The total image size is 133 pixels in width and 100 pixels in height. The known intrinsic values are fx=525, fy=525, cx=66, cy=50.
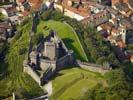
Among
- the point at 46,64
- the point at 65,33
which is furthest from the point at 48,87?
the point at 65,33

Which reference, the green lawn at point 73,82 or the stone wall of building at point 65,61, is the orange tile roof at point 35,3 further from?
the green lawn at point 73,82

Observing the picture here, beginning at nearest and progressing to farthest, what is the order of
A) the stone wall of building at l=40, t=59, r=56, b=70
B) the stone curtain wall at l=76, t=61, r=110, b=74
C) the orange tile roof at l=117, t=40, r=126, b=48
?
the stone wall of building at l=40, t=59, r=56, b=70 < the stone curtain wall at l=76, t=61, r=110, b=74 < the orange tile roof at l=117, t=40, r=126, b=48

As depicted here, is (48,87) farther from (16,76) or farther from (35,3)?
(35,3)

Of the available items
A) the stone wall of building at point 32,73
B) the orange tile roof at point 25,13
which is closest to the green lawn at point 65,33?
the orange tile roof at point 25,13

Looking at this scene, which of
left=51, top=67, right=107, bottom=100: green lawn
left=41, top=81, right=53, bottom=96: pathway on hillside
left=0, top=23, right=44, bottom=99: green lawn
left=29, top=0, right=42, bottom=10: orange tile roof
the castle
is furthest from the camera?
left=29, top=0, right=42, bottom=10: orange tile roof

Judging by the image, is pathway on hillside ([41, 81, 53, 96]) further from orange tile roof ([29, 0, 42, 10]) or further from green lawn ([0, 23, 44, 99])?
orange tile roof ([29, 0, 42, 10])

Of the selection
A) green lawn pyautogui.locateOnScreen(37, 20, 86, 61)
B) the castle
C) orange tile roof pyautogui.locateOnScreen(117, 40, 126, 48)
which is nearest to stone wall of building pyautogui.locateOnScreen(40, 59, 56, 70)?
the castle
